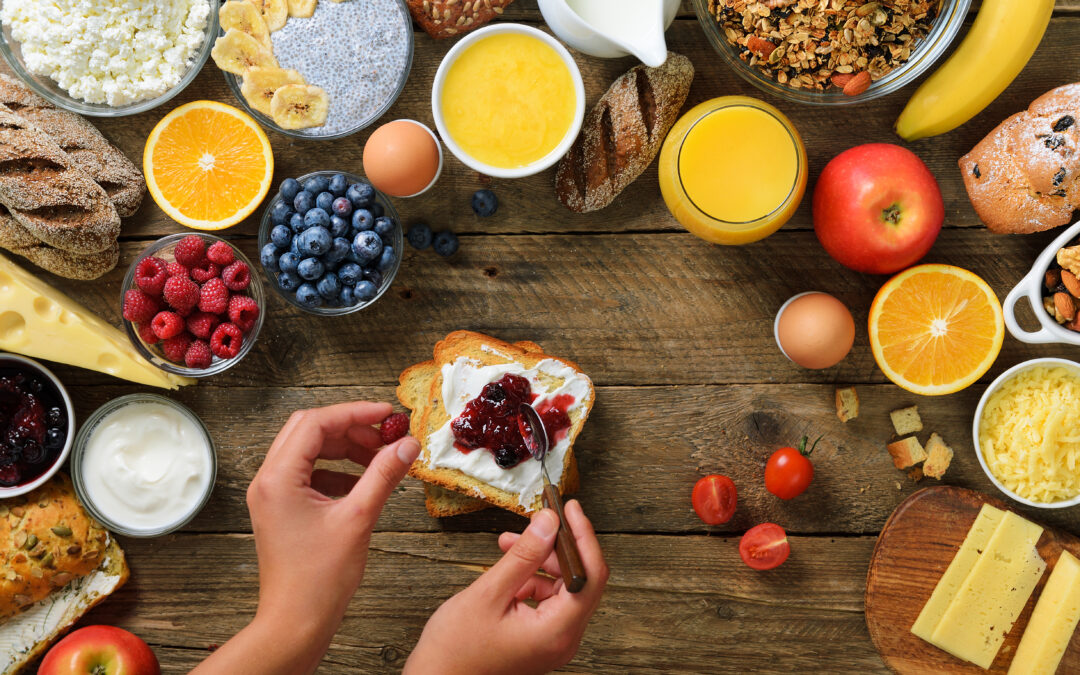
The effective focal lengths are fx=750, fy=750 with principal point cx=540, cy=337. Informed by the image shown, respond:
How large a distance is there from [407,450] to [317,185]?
0.64 m

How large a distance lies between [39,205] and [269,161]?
0.46 meters

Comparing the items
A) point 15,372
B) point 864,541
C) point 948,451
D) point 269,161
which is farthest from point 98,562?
point 948,451

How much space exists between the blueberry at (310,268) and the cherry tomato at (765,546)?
111 cm

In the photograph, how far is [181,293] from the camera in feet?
5.07

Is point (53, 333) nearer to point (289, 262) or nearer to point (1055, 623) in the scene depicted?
point (289, 262)

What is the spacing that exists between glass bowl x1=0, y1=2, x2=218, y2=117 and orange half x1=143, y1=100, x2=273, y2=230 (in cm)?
5

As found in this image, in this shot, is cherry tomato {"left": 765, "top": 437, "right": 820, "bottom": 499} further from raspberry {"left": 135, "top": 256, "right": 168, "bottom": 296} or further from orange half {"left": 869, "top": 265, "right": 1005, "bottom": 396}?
raspberry {"left": 135, "top": 256, "right": 168, "bottom": 296}

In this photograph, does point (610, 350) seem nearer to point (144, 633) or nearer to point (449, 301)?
point (449, 301)

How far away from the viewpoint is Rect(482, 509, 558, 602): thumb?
126 cm

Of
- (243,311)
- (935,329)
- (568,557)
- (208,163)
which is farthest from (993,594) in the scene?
(208,163)

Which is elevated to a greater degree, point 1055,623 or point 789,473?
point 789,473

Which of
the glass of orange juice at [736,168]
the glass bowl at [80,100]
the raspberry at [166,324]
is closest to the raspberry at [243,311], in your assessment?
the raspberry at [166,324]

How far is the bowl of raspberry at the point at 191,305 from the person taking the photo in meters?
Result: 1.56

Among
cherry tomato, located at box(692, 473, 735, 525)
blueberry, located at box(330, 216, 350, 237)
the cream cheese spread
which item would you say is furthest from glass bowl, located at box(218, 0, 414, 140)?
cherry tomato, located at box(692, 473, 735, 525)
